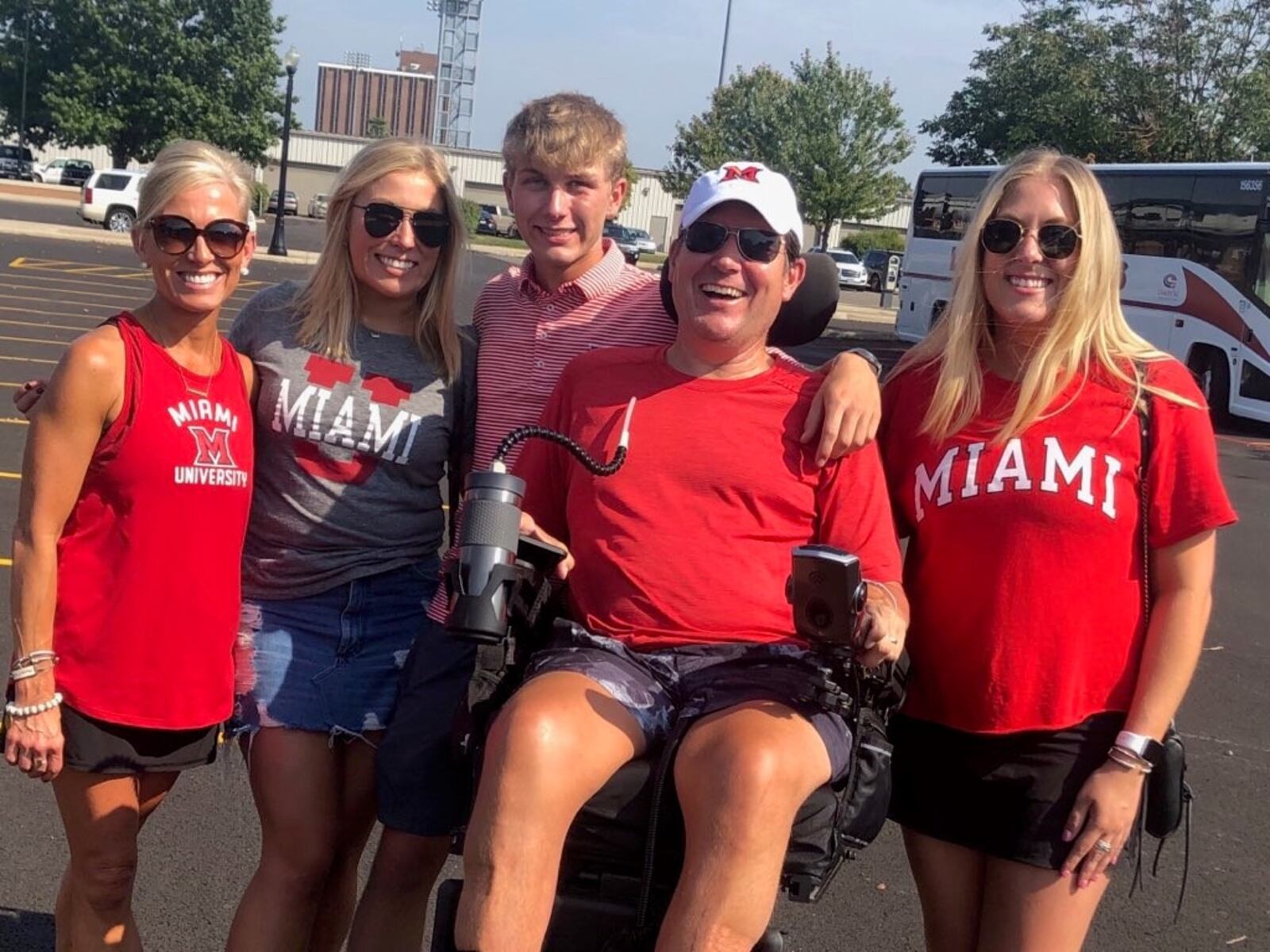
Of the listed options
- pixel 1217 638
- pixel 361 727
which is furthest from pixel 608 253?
pixel 1217 638

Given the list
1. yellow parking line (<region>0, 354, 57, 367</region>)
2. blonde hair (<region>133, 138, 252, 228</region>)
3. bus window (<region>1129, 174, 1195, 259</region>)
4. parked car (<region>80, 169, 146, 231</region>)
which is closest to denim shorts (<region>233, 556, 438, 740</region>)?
blonde hair (<region>133, 138, 252, 228</region>)

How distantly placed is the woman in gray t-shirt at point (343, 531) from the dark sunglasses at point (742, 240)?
2.26 ft

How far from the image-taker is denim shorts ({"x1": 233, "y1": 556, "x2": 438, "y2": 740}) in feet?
9.55

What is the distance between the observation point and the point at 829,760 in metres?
2.34

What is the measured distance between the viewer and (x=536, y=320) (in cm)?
321

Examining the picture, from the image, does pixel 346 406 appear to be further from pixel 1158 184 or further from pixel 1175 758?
pixel 1158 184

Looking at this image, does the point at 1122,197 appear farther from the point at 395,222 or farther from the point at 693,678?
the point at 693,678

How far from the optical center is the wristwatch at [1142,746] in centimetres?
253

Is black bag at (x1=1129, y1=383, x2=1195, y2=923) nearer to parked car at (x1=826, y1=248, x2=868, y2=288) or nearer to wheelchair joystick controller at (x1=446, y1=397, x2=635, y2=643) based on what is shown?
wheelchair joystick controller at (x1=446, y1=397, x2=635, y2=643)

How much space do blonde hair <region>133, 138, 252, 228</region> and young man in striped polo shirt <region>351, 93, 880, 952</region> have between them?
2.07ft

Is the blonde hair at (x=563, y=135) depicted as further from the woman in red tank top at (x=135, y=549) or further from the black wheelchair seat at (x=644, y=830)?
the black wheelchair seat at (x=644, y=830)

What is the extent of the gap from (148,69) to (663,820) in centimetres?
6234

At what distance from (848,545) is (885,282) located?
1426 inches

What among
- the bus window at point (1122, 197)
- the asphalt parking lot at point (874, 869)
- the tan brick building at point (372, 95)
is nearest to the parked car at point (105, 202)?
the bus window at point (1122, 197)
